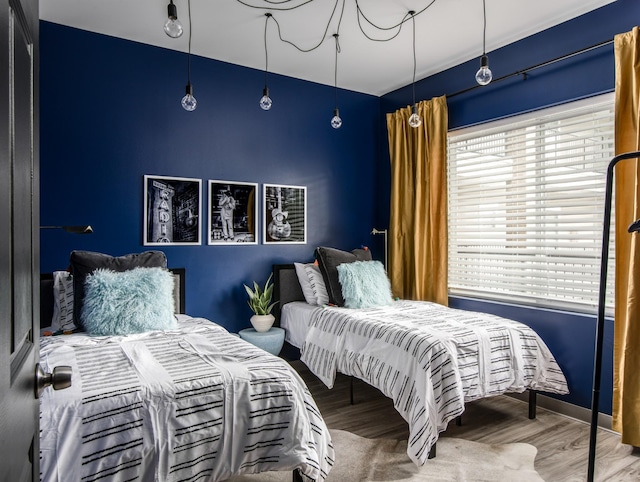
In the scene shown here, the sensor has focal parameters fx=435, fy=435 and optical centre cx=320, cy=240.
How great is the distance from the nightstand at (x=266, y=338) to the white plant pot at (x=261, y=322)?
34 millimetres

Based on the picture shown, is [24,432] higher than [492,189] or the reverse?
the reverse

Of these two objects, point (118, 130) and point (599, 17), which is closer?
point (599, 17)

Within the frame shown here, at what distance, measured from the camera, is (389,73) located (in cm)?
413

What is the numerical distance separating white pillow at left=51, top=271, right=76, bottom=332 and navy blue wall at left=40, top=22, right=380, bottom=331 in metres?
0.32

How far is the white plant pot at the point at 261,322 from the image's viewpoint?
3674mm

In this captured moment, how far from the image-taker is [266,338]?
3.54m

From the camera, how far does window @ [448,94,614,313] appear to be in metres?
2.99

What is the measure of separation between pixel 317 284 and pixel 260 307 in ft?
1.76

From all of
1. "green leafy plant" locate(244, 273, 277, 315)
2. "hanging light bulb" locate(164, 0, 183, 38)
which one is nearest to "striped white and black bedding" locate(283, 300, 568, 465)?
"green leafy plant" locate(244, 273, 277, 315)

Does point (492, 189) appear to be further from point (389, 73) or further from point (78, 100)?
point (78, 100)

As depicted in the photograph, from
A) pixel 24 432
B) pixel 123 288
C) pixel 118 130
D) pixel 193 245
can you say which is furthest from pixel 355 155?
pixel 24 432

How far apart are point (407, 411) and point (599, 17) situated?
2.83 m

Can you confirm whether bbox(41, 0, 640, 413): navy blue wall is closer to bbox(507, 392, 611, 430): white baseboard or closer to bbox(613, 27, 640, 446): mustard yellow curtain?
bbox(507, 392, 611, 430): white baseboard

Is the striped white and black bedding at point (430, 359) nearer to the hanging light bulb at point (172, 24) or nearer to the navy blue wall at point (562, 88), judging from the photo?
the navy blue wall at point (562, 88)
